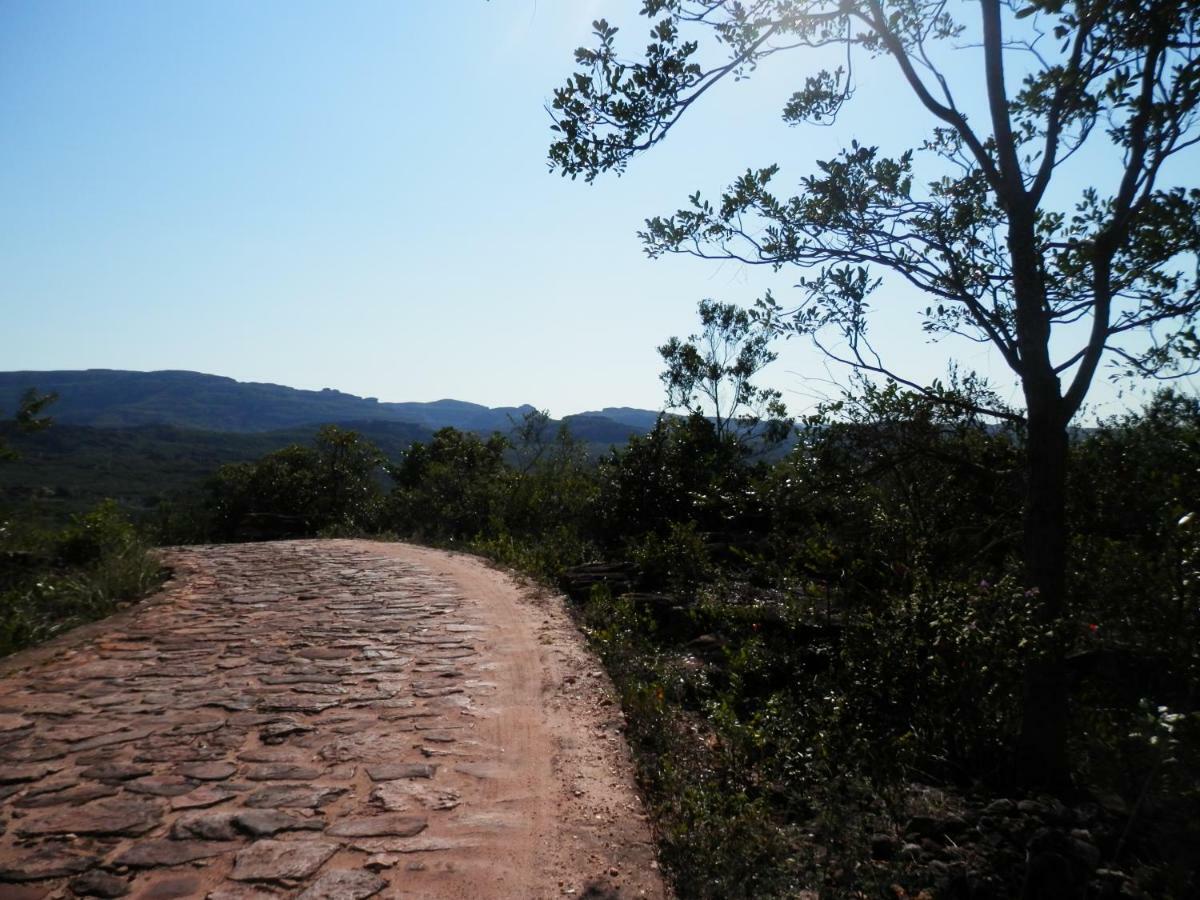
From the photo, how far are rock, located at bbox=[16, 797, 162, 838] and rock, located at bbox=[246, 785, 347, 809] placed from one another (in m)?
0.49

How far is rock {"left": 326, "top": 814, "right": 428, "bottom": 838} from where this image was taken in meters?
4.11

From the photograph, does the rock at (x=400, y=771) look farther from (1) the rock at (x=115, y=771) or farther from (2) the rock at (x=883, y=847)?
(2) the rock at (x=883, y=847)

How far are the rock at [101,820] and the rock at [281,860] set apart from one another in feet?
2.20

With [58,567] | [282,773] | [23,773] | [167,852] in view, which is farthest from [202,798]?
[58,567]

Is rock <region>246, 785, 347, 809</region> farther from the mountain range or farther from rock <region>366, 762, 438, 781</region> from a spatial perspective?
the mountain range

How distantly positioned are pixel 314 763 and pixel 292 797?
48cm

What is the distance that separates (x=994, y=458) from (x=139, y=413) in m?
156

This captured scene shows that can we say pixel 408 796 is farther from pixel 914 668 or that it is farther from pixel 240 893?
pixel 914 668

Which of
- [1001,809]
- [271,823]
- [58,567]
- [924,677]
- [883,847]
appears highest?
[924,677]

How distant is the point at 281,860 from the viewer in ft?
12.5

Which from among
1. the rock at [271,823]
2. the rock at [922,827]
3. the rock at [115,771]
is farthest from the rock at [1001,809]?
the rock at [115,771]

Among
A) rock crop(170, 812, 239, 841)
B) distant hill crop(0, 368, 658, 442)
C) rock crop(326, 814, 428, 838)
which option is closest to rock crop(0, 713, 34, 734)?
rock crop(170, 812, 239, 841)

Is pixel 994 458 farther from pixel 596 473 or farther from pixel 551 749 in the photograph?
pixel 596 473

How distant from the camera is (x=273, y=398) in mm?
172750
